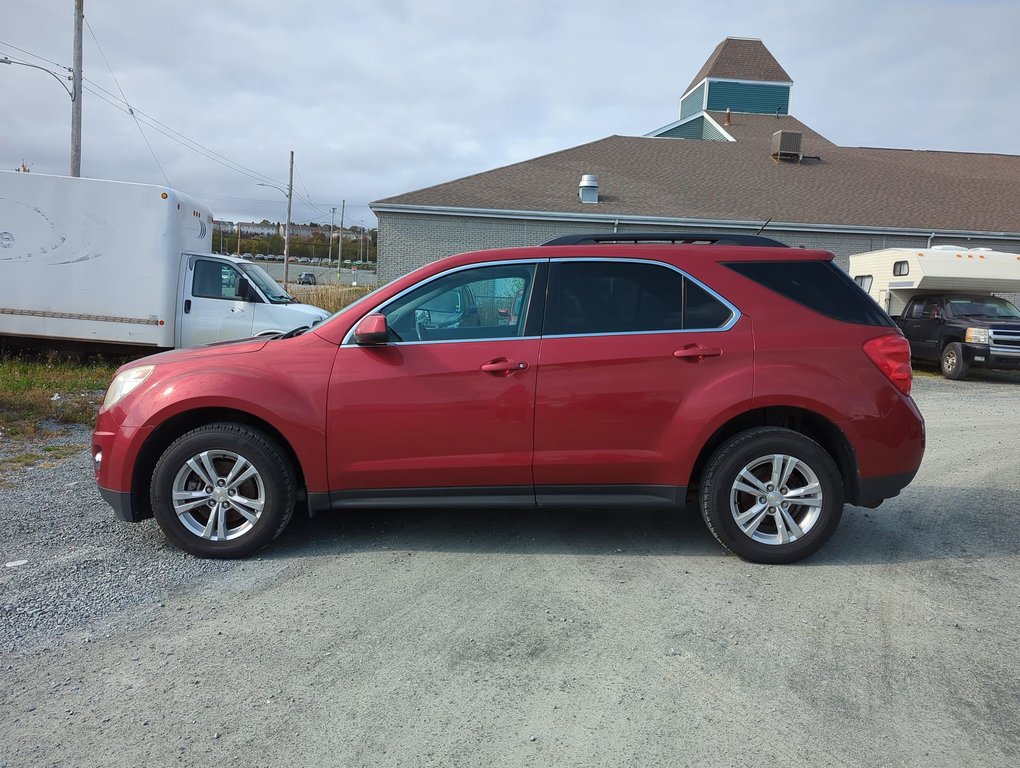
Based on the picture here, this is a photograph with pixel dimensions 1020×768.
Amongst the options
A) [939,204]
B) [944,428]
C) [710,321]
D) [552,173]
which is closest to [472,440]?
[710,321]

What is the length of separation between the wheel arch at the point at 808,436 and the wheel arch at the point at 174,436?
2.45 m

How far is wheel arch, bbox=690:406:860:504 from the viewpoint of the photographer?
4387 mm

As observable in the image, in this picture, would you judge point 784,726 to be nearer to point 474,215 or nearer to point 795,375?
point 795,375

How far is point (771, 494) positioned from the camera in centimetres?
432

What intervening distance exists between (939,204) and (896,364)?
24198 mm

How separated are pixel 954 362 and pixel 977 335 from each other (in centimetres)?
71

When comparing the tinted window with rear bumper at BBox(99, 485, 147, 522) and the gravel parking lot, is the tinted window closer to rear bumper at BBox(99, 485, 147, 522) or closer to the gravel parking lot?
the gravel parking lot

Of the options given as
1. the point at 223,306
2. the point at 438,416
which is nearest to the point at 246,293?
the point at 223,306

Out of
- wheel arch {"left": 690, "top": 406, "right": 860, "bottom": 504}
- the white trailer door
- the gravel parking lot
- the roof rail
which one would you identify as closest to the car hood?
the gravel parking lot

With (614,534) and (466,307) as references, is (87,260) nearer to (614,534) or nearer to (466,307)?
(466,307)

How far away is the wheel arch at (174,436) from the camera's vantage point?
4.39 meters

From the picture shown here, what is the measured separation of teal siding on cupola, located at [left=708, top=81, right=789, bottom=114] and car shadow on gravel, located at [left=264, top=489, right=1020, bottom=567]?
31.6m

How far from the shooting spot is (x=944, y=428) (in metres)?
9.12

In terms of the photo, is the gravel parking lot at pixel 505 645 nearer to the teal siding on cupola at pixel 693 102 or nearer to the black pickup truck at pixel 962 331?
the black pickup truck at pixel 962 331
